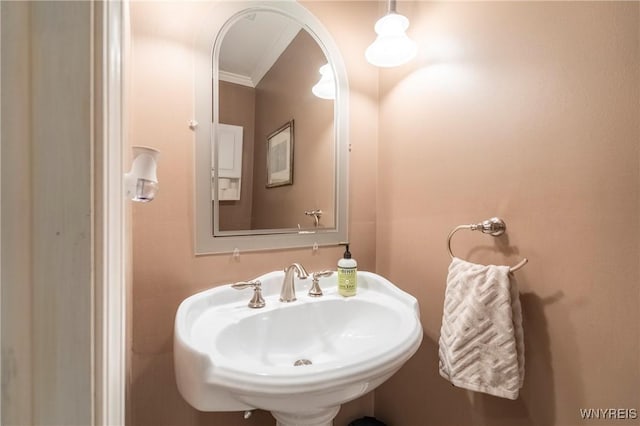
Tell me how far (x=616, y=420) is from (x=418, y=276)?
1.86 feet

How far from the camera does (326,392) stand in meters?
0.54

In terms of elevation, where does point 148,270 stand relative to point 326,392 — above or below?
above

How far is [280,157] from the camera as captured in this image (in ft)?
3.38

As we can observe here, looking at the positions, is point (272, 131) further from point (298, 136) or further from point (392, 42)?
point (392, 42)

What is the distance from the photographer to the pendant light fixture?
934 millimetres

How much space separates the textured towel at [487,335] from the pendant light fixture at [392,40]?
775 millimetres

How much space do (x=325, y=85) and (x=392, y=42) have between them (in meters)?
0.29

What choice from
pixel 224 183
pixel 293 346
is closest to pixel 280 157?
pixel 224 183

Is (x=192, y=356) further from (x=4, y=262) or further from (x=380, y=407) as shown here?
(x=380, y=407)

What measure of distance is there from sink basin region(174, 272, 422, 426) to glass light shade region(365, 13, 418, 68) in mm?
828

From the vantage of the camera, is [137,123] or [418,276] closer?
[137,123]

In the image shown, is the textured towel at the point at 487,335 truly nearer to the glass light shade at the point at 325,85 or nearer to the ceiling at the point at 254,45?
the glass light shade at the point at 325,85

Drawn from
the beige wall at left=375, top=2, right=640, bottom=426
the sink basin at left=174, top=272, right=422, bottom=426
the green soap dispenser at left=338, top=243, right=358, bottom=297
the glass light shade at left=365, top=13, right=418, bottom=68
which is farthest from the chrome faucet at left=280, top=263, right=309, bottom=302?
the glass light shade at left=365, top=13, right=418, bottom=68

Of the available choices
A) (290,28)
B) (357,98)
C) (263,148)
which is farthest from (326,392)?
(290,28)
